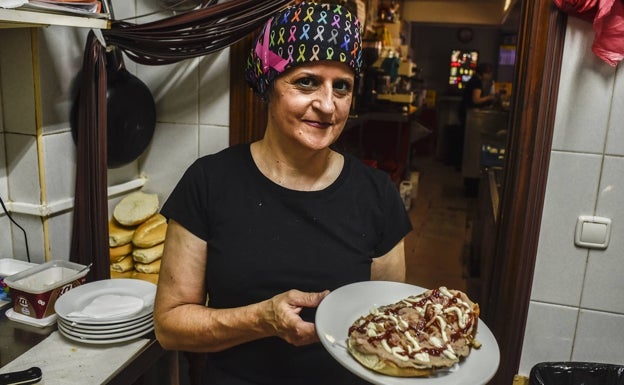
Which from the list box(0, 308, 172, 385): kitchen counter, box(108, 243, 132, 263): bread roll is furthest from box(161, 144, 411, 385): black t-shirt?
box(108, 243, 132, 263): bread roll

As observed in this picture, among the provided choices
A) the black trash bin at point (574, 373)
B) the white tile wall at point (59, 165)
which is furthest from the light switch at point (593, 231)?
the white tile wall at point (59, 165)

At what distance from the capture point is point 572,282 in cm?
180

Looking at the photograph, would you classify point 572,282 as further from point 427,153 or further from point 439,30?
point 439,30

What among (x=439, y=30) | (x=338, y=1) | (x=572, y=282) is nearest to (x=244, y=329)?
(x=572, y=282)

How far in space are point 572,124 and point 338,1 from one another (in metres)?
1.86

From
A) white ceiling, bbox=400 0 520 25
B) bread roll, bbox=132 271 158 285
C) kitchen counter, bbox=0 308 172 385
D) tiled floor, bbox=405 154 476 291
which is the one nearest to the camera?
kitchen counter, bbox=0 308 172 385

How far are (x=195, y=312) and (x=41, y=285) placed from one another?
0.82 meters

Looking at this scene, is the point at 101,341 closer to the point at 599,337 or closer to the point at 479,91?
the point at 599,337

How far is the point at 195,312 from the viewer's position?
47.6 inches

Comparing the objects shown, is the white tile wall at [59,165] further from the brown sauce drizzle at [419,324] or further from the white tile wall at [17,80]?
the brown sauce drizzle at [419,324]

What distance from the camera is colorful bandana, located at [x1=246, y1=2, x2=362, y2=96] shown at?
1.18 meters

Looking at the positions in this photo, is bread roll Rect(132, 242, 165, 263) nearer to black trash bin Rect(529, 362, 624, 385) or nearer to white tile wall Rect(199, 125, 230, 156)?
white tile wall Rect(199, 125, 230, 156)

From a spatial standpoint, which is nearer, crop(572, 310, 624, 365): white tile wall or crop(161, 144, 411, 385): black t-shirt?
crop(161, 144, 411, 385): black t-shirt

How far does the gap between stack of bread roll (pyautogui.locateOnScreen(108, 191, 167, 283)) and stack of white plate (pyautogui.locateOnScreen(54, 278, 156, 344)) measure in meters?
0.34
